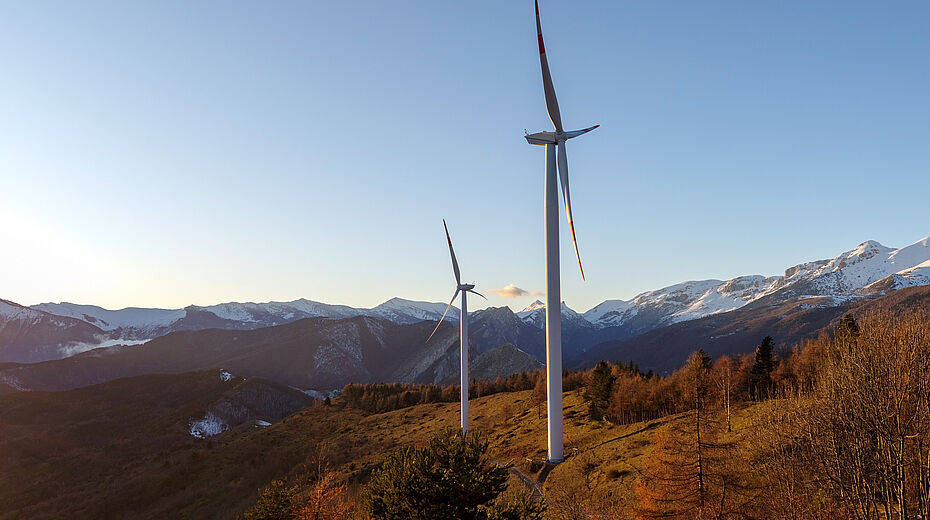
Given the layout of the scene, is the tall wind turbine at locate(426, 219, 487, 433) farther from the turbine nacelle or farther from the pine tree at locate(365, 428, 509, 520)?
the pine tree at locate(365, 428, 509, 520)

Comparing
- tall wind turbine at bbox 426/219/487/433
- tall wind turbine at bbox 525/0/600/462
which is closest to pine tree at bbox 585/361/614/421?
tall wind turbine at bbox 426/219/487/433

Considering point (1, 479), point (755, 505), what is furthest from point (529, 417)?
point (1, 479)

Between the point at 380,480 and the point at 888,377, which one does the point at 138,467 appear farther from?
the point at 888,377

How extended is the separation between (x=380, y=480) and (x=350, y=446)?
111481 mm

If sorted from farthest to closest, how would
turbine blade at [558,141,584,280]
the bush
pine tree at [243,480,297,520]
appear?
turbine blade at [558,141,584,280]
pine tree at [243,480,297,520]
the bush

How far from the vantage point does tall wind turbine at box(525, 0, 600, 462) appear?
2153 inches

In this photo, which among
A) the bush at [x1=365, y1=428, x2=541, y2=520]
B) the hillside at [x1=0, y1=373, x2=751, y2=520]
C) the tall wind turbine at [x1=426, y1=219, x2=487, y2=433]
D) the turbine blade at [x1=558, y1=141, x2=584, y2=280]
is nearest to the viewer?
the bush at [x1=365, y1=428, x2=541, y2=520]

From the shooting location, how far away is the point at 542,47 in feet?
169

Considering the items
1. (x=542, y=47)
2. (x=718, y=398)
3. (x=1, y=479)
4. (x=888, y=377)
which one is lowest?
(x=1, y=479)

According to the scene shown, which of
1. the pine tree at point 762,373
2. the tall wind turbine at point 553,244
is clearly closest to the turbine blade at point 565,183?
the tall wind turbine at point 553,244

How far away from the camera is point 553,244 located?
5569cm

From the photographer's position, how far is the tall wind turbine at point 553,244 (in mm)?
54688

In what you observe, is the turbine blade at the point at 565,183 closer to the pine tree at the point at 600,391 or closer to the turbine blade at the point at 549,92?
the turbine blade at the point at 549,92

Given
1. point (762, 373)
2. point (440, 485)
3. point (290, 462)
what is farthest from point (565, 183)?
point (290, 462)
